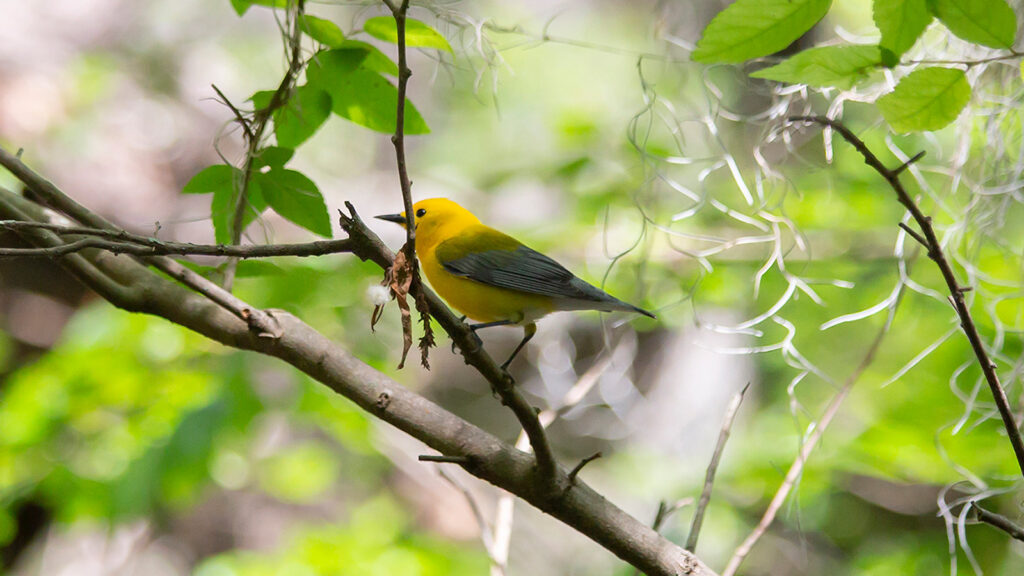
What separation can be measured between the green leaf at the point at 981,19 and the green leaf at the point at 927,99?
0.08m

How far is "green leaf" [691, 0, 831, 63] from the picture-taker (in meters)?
1.31

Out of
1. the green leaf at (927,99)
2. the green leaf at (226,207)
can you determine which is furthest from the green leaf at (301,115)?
the green leaf at (927,99)

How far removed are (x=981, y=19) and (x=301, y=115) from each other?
4.16 feet

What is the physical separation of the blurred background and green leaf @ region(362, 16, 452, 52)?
0.31 m

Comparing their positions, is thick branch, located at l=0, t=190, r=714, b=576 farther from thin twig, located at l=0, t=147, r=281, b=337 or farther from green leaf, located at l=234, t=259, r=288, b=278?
green leaf, located at l=234, t=259, r=288, b=278

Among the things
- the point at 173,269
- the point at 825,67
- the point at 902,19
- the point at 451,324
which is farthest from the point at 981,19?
the point at 173,269

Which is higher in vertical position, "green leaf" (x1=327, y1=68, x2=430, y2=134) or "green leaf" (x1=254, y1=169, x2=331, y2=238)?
"green leaf" (x1=327, y1=68, x2=430, y2=134)

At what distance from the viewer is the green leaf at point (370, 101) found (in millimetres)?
1736

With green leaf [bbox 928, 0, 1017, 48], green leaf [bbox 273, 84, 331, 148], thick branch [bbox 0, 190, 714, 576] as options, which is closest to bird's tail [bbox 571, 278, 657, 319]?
thick branch [bbox 0, 190, 714, 576]

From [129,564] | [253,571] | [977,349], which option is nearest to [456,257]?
[977,349]

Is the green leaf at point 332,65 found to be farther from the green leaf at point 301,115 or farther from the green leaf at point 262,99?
the green leaf at point 262,99

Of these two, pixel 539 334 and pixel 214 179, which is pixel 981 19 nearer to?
pixel 214 179

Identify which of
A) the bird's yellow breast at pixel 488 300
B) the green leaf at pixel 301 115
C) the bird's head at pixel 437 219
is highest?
the bird's head at pixel 437 219

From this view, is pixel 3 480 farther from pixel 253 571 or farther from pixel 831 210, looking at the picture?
pixel 831 210
